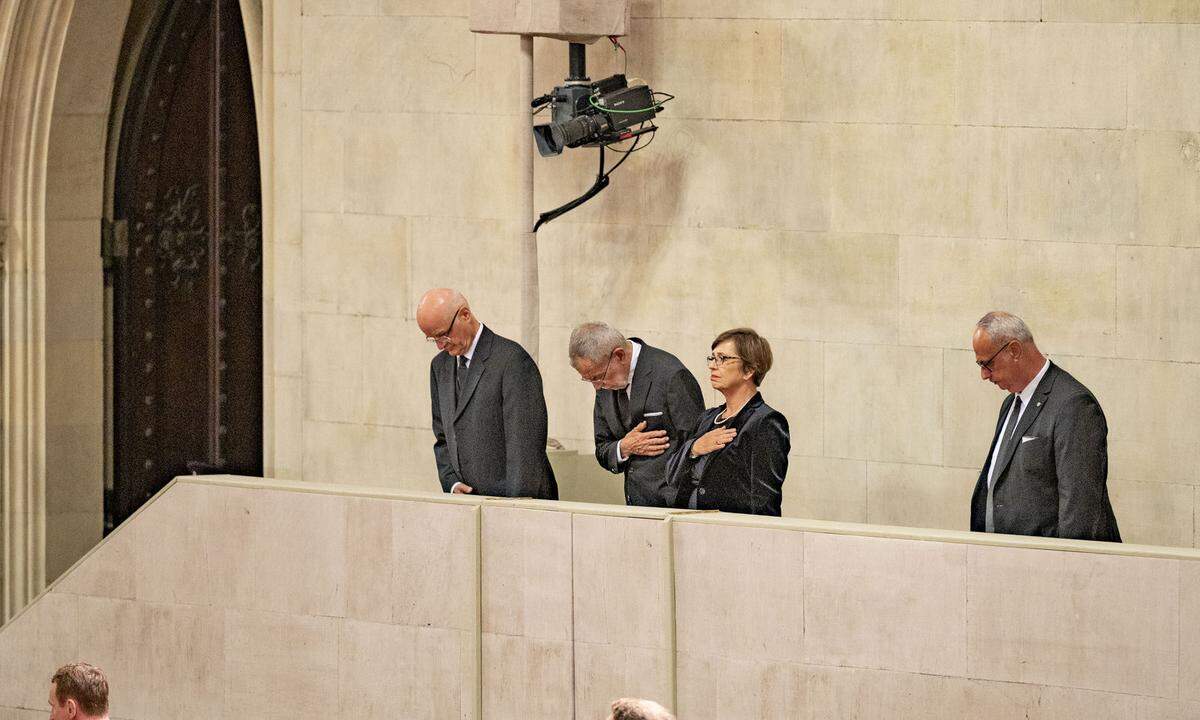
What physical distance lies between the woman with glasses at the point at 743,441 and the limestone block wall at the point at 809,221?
1.67 meters

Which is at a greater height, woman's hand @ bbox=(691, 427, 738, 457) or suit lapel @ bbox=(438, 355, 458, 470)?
suit lapel @ bbox=(438, 355, 458, 470)

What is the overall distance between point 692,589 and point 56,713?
191cm

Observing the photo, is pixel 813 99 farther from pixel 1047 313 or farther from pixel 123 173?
pixel 123 173

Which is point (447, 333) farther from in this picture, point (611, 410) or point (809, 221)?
point (809, 221)

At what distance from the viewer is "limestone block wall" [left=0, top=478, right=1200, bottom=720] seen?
505 cm

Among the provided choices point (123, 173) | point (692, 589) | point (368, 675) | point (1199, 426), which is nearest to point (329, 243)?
point (123, 173)

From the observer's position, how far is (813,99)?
7.38 m

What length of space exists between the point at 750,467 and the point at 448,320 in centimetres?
120

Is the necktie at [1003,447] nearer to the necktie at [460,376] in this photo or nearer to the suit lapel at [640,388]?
the suit lapel at [640,388]

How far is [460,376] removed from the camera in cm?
632

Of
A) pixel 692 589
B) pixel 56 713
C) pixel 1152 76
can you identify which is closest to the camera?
pixel 56 713

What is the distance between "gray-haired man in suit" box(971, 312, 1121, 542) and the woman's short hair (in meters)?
0.69

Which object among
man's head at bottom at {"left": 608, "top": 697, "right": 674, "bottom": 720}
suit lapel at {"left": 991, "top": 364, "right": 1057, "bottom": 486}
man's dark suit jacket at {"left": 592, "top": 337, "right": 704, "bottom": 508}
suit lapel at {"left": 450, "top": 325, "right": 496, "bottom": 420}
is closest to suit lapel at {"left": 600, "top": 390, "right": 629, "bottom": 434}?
man's dark suit jacket at {"left": 592, "top": 337, "right": 704, "bottom": 508}

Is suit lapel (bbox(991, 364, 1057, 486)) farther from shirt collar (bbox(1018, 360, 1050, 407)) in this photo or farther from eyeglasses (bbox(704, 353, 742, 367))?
eyeglasses (bbox(704, 353, 742, 367))
